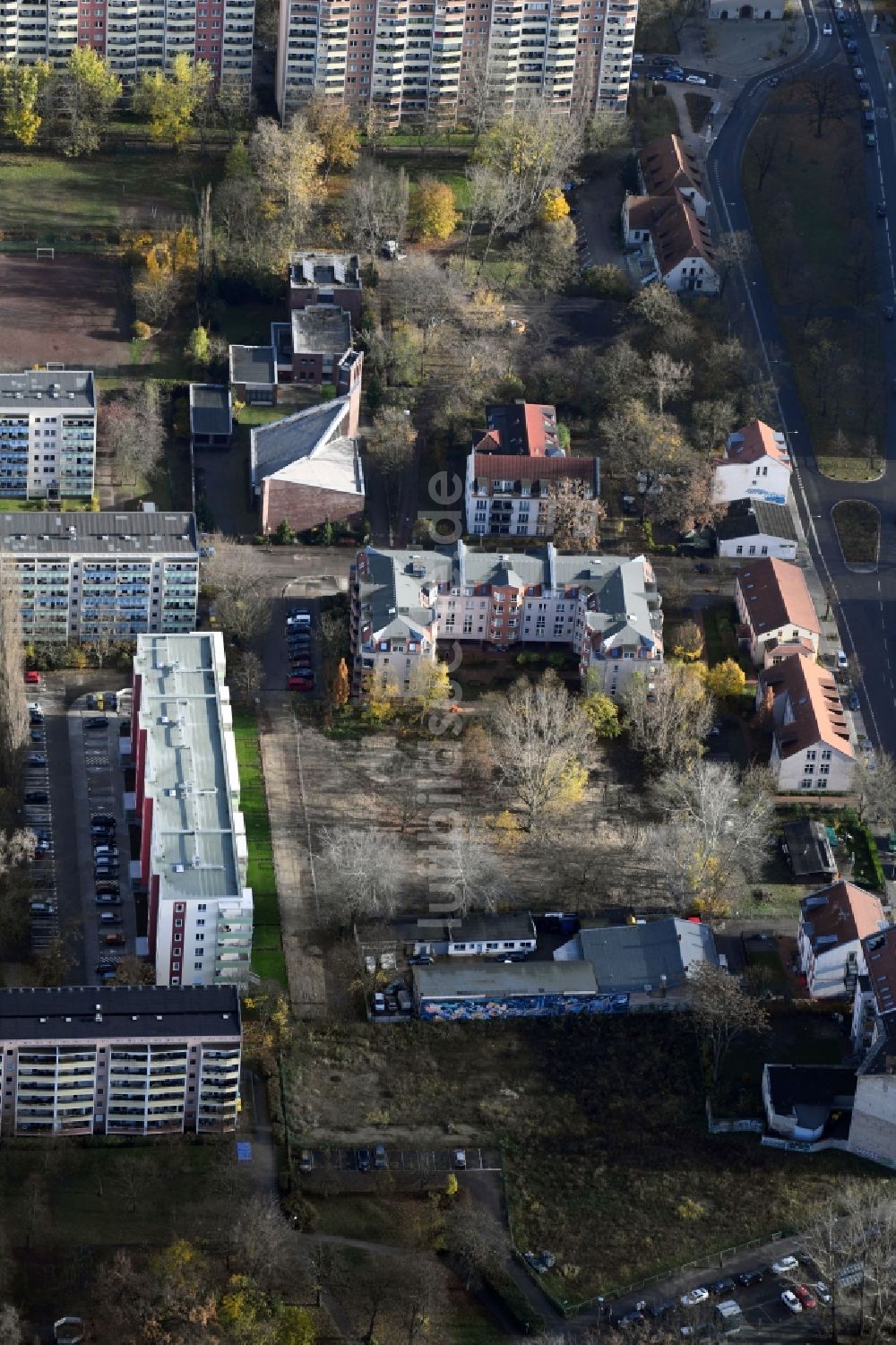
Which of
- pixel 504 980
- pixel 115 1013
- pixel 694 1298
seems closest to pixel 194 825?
pixel 115 1013

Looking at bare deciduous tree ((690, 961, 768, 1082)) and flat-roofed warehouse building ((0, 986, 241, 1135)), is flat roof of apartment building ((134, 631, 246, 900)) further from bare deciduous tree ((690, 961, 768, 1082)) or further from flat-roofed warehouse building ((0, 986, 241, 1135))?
bare deciduous tree ((690, 961, 768, 1082))

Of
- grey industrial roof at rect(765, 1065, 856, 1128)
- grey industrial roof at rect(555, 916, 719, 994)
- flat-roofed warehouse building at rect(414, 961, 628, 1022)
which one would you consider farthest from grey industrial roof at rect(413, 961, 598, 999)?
grey industrial roof at rect(765, 1065, 856, 1128)

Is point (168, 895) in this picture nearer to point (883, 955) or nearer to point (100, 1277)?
point (100, 1277)

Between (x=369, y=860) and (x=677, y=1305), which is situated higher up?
(x=369, y=860)

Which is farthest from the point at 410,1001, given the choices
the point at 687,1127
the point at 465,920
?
the point at 687,1127

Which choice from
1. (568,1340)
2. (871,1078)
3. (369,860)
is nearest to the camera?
(568,1340)

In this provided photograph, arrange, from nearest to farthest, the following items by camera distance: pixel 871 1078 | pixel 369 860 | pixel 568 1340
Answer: pixel 568 1340 < pixel 871 1078 < pixel 369 860

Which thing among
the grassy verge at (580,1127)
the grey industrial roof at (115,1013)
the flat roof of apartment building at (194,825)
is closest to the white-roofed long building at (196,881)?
the flat roof of apartment building at (194,825)

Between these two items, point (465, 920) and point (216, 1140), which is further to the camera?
point (465, 920)
